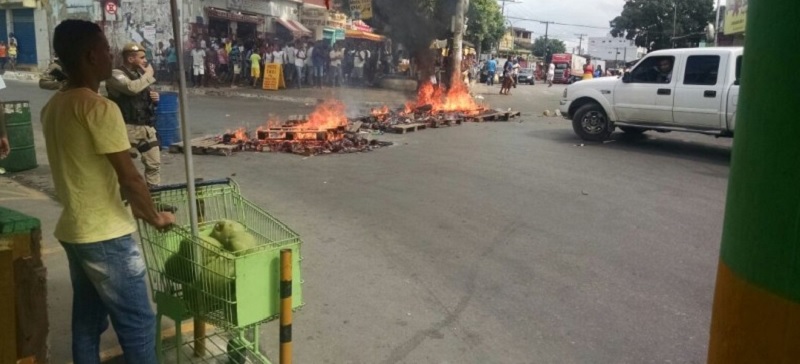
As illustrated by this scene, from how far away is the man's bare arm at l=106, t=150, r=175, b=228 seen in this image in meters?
2.51

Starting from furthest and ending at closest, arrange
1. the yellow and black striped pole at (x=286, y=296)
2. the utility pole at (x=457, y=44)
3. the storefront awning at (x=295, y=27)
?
the storefront awning at (x=295, y=27)
the utility pole at (x=457, y=44)
the yellow and black striped pole at (x=286, y=296)

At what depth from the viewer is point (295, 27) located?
31000 millimetres

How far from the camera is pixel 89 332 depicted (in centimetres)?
288

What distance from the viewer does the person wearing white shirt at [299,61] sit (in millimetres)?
25484

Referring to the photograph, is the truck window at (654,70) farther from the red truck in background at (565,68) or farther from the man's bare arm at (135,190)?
the red truck in background at (565,68)

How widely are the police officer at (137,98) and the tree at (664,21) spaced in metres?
56.7

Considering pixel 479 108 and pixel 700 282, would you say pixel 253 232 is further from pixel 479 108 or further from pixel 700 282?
pixel 479 108

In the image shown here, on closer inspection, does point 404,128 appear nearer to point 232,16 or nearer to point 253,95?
point 253,95

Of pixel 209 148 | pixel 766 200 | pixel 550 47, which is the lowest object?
pixel 209 148

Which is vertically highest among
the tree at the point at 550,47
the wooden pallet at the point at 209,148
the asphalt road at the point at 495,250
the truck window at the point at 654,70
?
the tree at the point at 550,47

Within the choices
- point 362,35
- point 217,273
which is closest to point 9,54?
point 362,35

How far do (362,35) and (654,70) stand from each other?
22815mm

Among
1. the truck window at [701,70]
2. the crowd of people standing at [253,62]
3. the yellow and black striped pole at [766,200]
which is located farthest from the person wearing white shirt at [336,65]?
the yellow and black striped pole at [766,200]

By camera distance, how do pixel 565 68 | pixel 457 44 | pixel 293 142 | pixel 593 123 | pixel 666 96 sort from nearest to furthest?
pixel 293 142, pixel 666 96, pixel 593 123, pixel 457 44, pixel 565 68
